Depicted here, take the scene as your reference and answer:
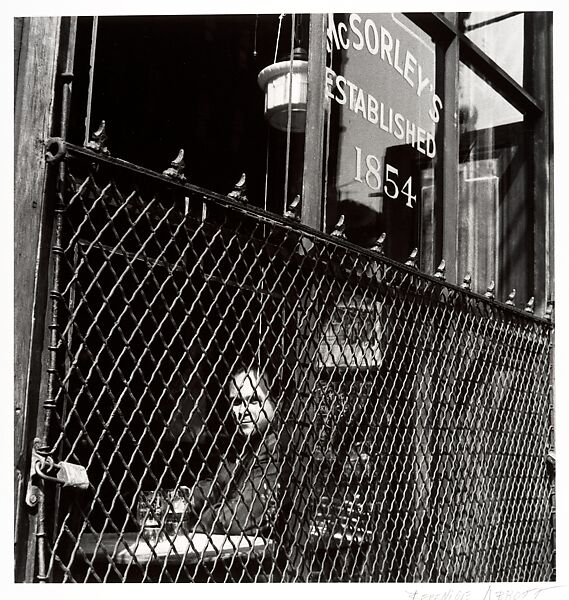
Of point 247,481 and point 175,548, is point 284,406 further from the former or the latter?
point 175,548

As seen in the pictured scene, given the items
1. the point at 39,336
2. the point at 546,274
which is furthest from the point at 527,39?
the point at 39,336

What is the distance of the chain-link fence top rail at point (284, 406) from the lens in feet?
9.11

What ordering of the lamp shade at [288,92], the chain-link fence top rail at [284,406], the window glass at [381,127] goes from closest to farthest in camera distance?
1. the chain-link fence top rail at [284,406]
2. the lamp shade at [288,92]
3. the window glass at [381,127]

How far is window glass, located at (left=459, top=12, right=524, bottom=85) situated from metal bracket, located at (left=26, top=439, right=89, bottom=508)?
421cm

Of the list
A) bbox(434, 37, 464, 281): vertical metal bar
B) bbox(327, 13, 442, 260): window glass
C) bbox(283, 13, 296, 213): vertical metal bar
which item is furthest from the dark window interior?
bbox(434, 37, 464, 281): vertical metal bar

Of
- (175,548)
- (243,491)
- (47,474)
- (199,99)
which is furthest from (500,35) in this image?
(47,474)

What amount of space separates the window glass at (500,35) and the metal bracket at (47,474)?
4208mm

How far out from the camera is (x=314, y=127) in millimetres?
4086

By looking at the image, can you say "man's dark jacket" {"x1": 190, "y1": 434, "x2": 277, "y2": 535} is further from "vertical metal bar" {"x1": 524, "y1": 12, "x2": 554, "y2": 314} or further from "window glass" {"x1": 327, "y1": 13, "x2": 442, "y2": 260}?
"vertical metal bar" {"x1": 524, "y1": 12, "x2": 554, "y2": 314}

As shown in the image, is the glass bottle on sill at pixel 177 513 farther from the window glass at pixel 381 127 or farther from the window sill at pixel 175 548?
the window glass at pixel 381 127

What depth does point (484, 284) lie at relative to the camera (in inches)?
221

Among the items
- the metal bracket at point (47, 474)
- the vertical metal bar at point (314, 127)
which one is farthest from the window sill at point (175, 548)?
the vertical metal bar at point (314, 127)

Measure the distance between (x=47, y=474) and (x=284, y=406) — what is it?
1262 mm

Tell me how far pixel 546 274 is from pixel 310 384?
9.81ft
